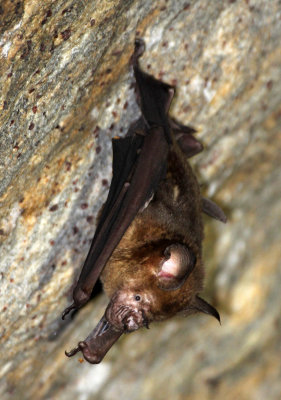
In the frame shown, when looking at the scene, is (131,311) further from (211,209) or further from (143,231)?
(211,209)

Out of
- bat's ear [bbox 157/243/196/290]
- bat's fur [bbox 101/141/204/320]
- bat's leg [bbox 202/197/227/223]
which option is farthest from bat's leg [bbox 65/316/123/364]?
bat's leg [bbox 202/197/227/223]

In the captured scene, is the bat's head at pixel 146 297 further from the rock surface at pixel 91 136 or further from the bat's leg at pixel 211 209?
the bat's leg at pixel 211 209

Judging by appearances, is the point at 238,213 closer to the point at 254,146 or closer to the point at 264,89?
the point at 254,146

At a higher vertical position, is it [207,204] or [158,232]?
[158,232]

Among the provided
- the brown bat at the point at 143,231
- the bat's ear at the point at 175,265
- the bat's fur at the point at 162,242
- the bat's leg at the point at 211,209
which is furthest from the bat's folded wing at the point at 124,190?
the bat's leg at the point at 211,209

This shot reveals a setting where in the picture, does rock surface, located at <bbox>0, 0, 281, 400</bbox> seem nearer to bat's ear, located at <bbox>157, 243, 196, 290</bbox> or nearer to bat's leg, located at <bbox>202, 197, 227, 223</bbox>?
bat's leg, located at <bbox>202, 197, 227, 223</bbox>

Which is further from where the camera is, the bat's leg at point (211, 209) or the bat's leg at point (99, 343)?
the bat's leg at point (211, 209)

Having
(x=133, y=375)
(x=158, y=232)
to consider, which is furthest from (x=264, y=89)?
(x=133, y=375)
